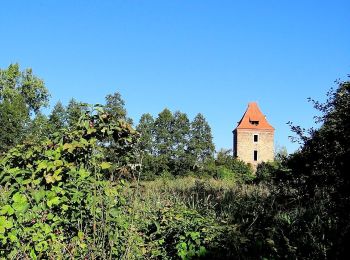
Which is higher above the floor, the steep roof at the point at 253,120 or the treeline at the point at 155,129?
the steep roof at the point at 253,120

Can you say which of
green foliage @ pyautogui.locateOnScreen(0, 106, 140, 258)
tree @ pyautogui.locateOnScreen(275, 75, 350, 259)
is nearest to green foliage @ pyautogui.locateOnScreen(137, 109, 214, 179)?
tree @ pyautogui.locateOnScreen(275, 75, 350, 259)

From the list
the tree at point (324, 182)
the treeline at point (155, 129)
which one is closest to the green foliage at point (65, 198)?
the tree at point (324, 182)

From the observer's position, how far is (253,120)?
8725cm

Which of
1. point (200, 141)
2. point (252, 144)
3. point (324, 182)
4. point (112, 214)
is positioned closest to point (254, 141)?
point (252, 144)

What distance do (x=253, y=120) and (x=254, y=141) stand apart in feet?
15.5

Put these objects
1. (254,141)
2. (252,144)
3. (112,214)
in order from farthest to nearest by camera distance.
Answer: (254,141)
(252,144)
(112,214)

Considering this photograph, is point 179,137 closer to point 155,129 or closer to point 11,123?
point 155,129

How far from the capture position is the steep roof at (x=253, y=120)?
85.9 metres

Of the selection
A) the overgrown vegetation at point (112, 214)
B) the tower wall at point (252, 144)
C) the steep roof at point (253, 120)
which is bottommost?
the overgrown vegetation at point (112, 214)

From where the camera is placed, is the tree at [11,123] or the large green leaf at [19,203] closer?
the large green leaf at [19,203]

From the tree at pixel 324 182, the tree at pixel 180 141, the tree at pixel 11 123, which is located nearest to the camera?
the tree at pixel 324 182

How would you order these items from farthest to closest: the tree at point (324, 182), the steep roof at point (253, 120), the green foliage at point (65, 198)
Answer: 1. the steep roof at point (253, 120)
2. the tree at point (324, 182)
3. the green foliage at point (65, 198)

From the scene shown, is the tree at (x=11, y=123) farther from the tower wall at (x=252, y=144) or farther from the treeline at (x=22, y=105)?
the tower wall at (x=252, y=144)

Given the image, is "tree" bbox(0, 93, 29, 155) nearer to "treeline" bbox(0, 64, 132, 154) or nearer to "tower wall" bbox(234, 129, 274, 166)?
"treeline" bbox(0, 64, 132, 154)
